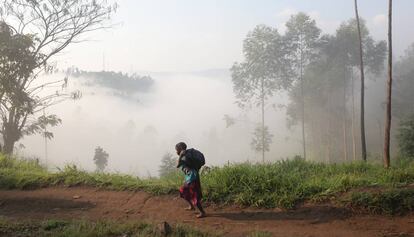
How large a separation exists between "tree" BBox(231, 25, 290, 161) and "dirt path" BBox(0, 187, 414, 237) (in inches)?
1421

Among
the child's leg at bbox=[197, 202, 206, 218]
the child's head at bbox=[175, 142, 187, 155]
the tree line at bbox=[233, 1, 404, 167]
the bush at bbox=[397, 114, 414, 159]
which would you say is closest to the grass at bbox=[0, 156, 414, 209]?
the child's leg at bbox=[197, 202, 206, 218]

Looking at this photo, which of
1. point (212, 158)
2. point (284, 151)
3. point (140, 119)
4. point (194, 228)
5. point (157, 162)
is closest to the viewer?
point (194, 228)

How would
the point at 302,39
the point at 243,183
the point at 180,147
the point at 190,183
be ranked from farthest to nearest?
the point at 302,39
the point at 243,183
the point at 180,147
the point at 190,183

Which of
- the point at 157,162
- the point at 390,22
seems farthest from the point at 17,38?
the point at 157,162

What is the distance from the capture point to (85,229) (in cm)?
725

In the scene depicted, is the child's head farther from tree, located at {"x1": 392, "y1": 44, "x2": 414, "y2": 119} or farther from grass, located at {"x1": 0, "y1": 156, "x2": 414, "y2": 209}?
tree, located at {"x1": 392, "y1": 44, "x2": 414, "y2": 119}

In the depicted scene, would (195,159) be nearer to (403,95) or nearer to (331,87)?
(331,87)

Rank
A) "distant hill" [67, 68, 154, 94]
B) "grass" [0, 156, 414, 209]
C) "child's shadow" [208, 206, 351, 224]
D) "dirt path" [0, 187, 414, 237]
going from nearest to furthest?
"dirt path" [0, 187, 414, 237], "child's shadow" [208, 206, 351, 224], "grass" [0, 156, 414, 209], "distant hill" [67, 68, 154, 94]

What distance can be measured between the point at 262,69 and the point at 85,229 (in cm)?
4204

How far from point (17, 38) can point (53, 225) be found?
18.2m

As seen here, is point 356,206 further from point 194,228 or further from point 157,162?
point 157,162

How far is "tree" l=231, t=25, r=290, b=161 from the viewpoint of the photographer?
47.1m

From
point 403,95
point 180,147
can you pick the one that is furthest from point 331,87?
point 180,147

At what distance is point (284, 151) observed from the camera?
6512cm
